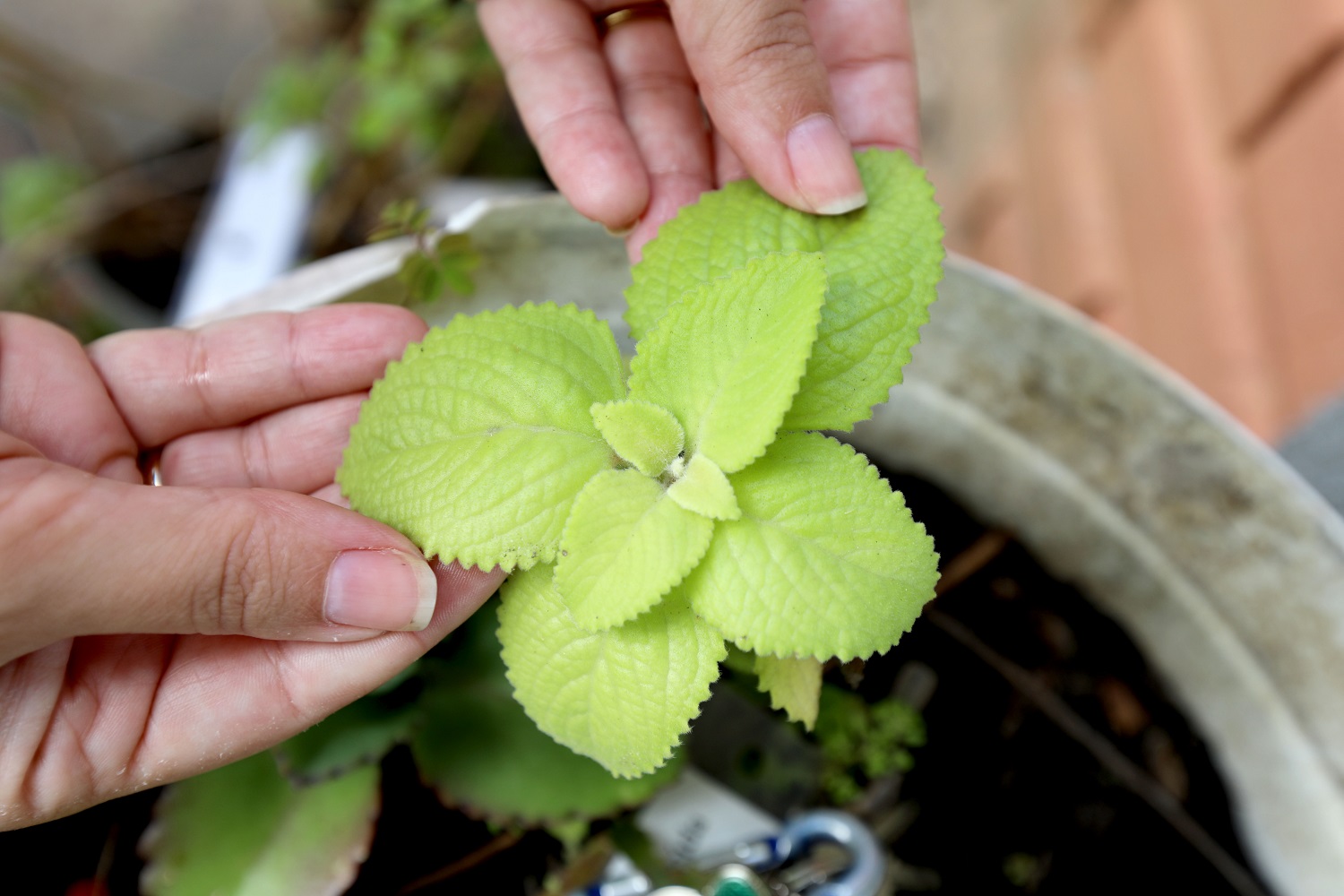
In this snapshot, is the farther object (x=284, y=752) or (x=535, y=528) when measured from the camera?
(x=284, y=752)

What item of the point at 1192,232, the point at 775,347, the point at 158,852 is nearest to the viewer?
the point at 775,347

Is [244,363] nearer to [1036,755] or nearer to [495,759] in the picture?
[495,759]

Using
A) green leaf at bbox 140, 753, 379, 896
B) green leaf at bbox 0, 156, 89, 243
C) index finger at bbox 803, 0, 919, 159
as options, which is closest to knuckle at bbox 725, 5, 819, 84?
index finger at bbox 803, 0, 919, 159

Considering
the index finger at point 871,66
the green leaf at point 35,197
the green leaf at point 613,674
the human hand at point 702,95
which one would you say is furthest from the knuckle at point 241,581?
the green leaf at point 35,197

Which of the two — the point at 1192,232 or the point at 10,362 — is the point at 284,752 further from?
the point at 1192,232

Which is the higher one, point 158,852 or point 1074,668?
point 158,852

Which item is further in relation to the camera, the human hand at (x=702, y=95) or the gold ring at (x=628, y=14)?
the gold ring at (x=628, y=14)

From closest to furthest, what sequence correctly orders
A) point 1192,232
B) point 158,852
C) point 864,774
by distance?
point 158,852 < point 864,774 < point 1192,232

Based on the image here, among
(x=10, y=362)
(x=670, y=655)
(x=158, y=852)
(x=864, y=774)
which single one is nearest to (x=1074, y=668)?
(x=864, y=774)

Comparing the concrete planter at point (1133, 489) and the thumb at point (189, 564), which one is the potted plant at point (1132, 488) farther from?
the thumb at point (189, 564)
